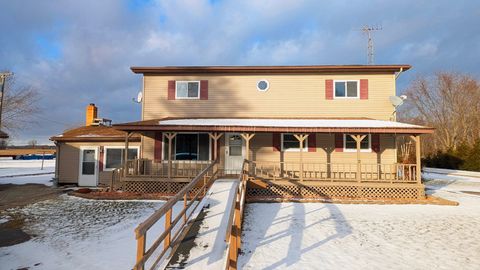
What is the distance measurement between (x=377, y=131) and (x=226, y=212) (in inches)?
305

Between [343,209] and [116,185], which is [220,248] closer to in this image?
[343,209]

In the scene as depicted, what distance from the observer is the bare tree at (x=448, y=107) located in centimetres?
3714

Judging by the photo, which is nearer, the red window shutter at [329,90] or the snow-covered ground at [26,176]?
the red window shutter at [329,90]

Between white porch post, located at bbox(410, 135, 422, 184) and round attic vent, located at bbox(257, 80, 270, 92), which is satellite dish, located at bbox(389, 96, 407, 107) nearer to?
white porch post, located at bbox(410, 135, 422, 184)

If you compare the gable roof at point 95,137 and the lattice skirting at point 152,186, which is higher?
the gable roof at point 95,137

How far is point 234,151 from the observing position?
47.4 feet

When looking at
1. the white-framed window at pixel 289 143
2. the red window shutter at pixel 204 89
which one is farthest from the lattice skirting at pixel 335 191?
the red window shutter at pixel 204 89

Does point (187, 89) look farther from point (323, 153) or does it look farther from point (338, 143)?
point (338, 143)

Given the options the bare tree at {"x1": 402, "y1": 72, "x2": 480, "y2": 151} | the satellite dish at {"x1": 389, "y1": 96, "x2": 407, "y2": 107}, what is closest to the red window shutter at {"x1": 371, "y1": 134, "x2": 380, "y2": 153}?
the satellite dish at {"x1": 389, "y1": 96, "x2": 407, "y2": 107}

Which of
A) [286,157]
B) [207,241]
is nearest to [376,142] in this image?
[286,157]

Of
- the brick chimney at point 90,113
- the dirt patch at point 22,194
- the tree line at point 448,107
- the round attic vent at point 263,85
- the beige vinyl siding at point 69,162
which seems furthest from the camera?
the tree line at point 448,107

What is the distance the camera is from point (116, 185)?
13.8 meters

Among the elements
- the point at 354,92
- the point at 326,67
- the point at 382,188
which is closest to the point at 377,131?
the point at 382,188

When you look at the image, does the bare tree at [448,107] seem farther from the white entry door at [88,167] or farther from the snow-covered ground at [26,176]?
the snow-covered ground at [26,176]
